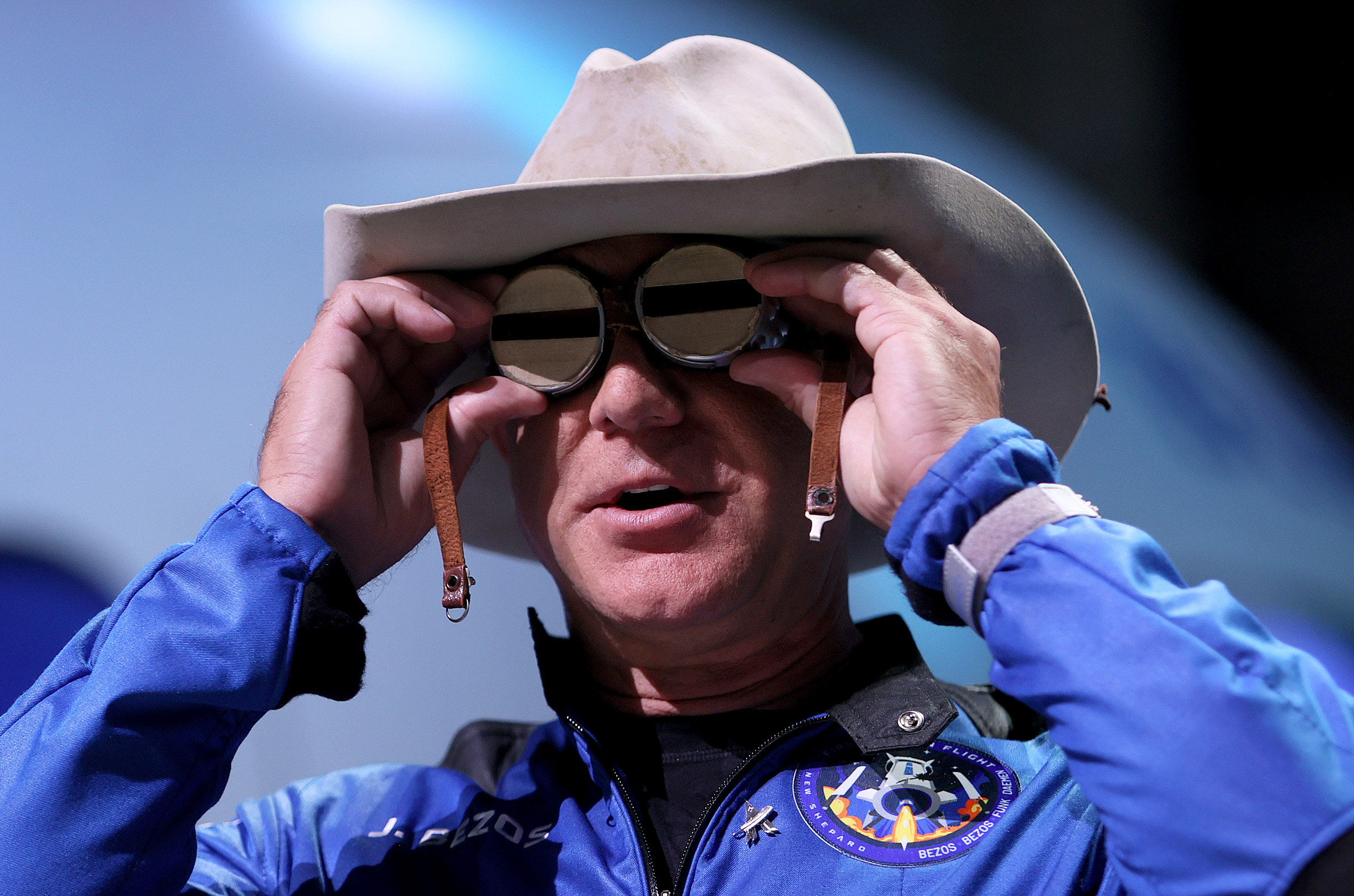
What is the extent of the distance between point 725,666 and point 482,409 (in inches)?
18.8

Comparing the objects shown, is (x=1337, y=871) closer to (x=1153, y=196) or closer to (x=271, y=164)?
(x=1153, y=196)

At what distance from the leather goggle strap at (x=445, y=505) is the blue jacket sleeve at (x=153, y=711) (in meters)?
0.15

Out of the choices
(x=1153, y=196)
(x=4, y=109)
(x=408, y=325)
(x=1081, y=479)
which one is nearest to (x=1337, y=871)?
(x=408, y=325)

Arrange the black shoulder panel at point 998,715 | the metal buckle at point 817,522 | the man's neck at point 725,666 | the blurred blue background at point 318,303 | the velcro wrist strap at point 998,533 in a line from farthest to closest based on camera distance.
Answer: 1. the blurred blue background at point 318,303
2. the black shoulder panel at point 998,715
3. the man's neck at point 725,666
4. the metal buckle at point 817,522
5. the velcro wrist strap at point 998,533

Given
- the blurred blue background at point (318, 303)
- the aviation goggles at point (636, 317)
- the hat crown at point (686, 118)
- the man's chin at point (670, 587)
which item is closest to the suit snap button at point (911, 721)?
the man's chin at point (670, 587)

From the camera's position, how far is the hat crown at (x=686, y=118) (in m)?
1.32

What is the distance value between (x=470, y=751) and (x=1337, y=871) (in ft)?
4.01

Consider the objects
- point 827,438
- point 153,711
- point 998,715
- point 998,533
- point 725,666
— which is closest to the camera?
point 998,533

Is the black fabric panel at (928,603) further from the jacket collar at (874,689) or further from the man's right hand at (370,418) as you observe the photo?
the man's right hand at (370,418)

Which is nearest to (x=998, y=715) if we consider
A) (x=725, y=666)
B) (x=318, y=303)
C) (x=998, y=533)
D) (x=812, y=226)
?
(x=725, y=666)

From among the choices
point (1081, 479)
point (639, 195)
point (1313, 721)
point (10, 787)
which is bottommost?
point (1081, 479)

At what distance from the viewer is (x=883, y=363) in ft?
3.68

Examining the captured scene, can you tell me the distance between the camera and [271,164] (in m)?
1.97

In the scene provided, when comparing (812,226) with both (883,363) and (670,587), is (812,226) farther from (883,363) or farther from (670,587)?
(670,587)
